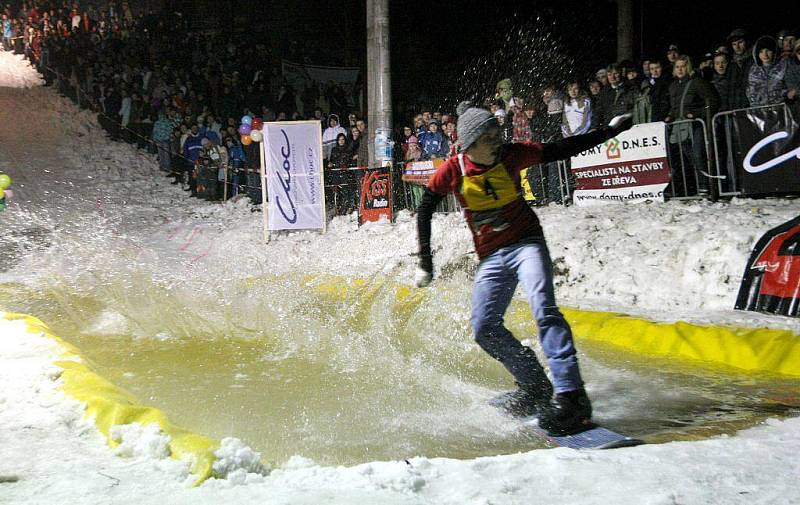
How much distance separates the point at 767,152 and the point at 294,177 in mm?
8214

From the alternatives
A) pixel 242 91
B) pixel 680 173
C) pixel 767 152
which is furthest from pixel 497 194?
pixel 242 91

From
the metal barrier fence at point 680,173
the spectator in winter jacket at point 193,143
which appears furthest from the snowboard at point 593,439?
the spectator in winter jacket at point 193,143

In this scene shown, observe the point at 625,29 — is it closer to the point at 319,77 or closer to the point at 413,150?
the point at 413,150

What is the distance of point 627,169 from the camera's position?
9.27 m

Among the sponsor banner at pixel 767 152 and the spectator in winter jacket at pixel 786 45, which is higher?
the spectator in winter jacket at pixel 786 45

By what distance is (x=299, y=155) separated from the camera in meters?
12.9

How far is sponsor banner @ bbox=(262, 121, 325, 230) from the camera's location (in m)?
12.9

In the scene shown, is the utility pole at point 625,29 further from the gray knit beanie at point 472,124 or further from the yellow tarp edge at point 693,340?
the gray knit beanie at point 472,124

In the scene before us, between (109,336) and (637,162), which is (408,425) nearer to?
(109,336)

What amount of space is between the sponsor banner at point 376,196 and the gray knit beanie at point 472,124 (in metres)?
8.28

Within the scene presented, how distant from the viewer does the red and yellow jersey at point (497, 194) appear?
4137mm

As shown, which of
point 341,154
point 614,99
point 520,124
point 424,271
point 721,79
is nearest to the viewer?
point 424,271

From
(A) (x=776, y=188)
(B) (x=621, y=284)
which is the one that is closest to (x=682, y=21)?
(A) (x=776, y=188)

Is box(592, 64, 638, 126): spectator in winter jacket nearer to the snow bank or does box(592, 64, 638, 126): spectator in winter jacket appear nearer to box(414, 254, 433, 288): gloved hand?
box(414, 254, 433, 288): gloved hand
